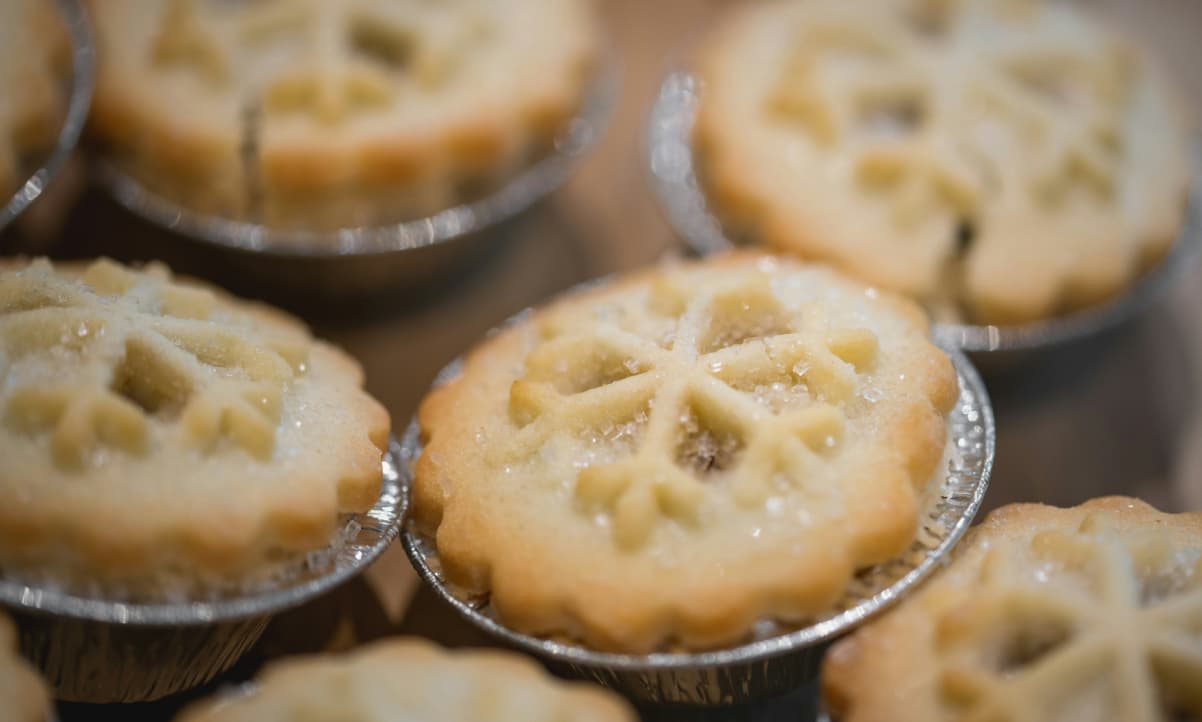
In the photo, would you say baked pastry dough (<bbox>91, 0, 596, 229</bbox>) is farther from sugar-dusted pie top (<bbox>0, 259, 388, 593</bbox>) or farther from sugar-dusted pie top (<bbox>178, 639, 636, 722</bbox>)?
sugar-dusted pie top (<bbox>178, 639, 636, 722</bbox>)

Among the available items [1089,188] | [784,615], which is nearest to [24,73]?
[784,615]

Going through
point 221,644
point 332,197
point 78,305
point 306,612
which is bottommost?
point 306,612

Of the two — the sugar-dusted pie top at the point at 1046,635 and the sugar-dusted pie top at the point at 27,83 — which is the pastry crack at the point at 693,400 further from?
the sugar-dusted pie top at the point at 27,83

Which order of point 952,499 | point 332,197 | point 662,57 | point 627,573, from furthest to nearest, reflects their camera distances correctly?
point 662,57 → point 332,197 → point 952,499 → point 627,573

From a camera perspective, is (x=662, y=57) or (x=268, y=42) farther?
(x=662, y=57)

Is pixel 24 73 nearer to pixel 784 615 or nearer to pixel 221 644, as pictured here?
pixel 221 644

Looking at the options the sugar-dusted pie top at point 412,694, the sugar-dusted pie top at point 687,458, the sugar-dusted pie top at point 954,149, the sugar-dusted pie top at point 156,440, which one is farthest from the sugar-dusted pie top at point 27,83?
the sugar-dusted pie top at point 954,149

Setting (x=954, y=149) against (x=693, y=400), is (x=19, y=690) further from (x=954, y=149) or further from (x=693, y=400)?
(x=954, y=149)

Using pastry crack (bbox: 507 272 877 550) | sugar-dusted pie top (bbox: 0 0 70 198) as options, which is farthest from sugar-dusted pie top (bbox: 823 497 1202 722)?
sugar-dusted pie top (bbox: 0 0 70 198)
